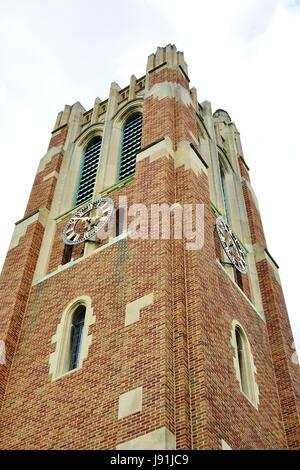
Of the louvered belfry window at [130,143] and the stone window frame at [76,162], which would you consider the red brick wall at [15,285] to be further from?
the louvered belfry window at [130,143]

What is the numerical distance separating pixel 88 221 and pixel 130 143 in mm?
4751

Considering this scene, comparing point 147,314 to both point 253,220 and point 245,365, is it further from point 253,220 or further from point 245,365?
point 253,220

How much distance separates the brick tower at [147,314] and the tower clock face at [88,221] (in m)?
0.22

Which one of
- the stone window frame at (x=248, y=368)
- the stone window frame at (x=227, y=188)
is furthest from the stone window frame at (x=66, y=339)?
the stone window frame at (x=227, y=188)

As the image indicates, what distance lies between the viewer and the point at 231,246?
20.7m

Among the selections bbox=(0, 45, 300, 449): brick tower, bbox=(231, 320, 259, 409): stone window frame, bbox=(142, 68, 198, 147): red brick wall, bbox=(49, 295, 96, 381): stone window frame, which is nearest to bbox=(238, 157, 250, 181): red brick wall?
bbox=(0, 45, 300, 449): brick tower

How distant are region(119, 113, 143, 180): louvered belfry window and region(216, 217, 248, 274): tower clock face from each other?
3.47 meters

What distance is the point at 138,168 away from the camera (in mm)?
19625

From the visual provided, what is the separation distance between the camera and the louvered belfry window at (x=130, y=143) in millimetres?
22406

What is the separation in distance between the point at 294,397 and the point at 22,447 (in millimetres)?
7238

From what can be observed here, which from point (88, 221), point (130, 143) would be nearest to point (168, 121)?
point (130, 143)

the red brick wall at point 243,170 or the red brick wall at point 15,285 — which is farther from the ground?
the red brick wall at point 243,170
